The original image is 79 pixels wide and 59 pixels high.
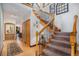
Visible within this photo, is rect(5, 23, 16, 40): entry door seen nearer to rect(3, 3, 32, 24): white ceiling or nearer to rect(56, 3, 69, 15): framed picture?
rect(3, 3, 32, 24): white ceiling

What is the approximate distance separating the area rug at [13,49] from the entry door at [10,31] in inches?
4.8

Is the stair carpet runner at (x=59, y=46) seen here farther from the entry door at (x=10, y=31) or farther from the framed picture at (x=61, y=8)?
the entry door at (x=10, y=31)

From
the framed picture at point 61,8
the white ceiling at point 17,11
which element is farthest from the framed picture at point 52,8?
the white ceiling at point 17,11

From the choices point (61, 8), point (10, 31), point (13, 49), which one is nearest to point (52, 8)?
point (61, 8)

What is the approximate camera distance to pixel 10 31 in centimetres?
205

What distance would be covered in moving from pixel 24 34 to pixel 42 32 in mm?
309

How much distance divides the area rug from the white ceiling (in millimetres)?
400

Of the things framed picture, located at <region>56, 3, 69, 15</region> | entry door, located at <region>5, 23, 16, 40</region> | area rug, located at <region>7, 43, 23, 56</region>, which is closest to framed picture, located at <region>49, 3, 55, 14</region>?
framed picture, located at <region>56, 3, 69, 15</region>

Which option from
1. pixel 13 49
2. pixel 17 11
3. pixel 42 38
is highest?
pixel 17 11

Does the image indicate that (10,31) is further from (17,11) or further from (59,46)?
(59,46)

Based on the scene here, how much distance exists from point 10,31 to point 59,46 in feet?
2.81

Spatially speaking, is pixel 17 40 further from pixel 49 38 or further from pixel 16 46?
pixel 49 38

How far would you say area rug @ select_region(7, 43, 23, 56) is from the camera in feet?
6.75

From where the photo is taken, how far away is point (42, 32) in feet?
6.93
